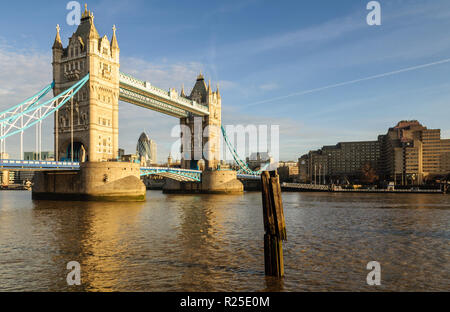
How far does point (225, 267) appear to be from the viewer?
475 inches

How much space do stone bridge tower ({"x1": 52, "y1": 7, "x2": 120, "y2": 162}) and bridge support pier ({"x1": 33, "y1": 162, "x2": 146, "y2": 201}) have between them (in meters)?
4.42

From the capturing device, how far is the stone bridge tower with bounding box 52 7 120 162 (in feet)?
164

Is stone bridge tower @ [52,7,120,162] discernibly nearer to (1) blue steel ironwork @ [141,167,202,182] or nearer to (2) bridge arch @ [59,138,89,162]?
(2) bridge arch @ [59,138,89,162]

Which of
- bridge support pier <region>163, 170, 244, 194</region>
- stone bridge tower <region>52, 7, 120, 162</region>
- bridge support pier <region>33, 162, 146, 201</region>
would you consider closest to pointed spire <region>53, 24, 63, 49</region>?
stone bridge tower <region>52, 7, 120, 162</region>

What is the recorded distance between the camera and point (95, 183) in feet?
144

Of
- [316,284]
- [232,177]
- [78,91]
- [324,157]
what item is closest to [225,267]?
[316,284]

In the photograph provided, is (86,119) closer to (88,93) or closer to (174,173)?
(88,93)

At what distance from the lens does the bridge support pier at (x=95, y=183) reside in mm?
43625

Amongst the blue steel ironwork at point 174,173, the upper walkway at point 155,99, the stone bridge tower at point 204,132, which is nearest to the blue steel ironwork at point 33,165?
the blue steel ironwork at point 174,173

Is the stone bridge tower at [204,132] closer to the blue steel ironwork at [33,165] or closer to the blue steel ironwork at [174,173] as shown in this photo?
the blue steel ironwork at [174,173]

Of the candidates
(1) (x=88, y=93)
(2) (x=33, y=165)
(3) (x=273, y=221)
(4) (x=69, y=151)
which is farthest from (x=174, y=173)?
(3) (x=273, y=221)

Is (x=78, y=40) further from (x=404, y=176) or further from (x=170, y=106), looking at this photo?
(x=404, y=176)

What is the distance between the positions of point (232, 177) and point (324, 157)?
352ft

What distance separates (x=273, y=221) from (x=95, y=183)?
3718 centimetres
